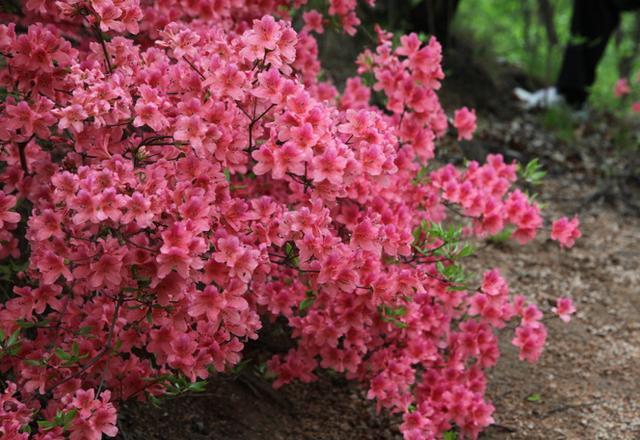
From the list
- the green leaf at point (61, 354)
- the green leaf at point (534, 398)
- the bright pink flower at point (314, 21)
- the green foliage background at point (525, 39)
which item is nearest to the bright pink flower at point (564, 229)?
the green leaf at point (534, 398)

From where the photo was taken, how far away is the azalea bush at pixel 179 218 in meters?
1.97

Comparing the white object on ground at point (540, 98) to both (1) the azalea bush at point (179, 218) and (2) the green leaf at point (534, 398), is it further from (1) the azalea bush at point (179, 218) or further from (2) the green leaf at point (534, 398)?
(1) the azalea bush at point (179, 218)

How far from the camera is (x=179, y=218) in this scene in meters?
1.95

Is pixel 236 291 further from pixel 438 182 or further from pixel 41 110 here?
pixel 438 182

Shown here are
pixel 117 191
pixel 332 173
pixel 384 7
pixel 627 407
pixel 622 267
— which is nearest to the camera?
pixel 117 191

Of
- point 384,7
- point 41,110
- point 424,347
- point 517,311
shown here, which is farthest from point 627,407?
point 384,7

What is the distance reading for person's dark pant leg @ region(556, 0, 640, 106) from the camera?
20.3ft

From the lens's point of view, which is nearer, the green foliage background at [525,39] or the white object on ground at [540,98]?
the white object on ground at [540,98]

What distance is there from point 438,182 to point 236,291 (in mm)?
1022

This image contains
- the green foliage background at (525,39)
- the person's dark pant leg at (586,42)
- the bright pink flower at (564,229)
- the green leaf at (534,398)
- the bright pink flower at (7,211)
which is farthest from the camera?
the green foliage background at (525,39)

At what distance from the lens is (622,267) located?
4.52 metres

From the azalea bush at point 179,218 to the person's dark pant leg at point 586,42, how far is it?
381 centimetres

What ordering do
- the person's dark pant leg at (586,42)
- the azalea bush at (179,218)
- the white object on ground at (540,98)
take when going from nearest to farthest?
the azalea bush at (179,218), the person's dark pant leg at (586,42), the white object on ground at (540,98)

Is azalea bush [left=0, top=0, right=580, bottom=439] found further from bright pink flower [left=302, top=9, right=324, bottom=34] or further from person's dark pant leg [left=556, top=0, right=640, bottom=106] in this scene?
person's dark pant leg [left=556, top=0, right=640, bottom=106]
